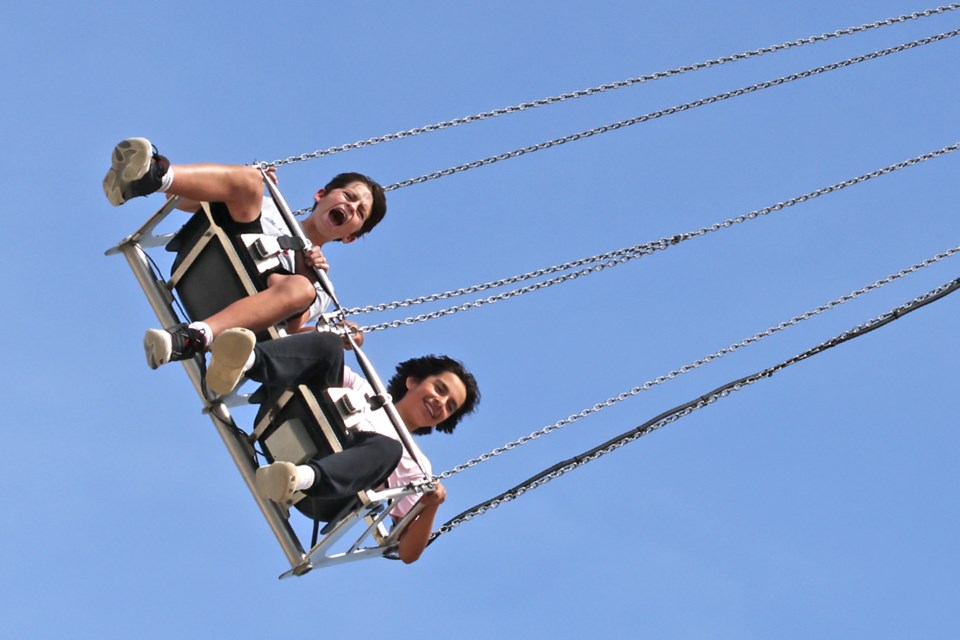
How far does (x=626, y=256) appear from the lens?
10227mm

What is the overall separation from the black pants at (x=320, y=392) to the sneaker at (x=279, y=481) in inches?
6.0

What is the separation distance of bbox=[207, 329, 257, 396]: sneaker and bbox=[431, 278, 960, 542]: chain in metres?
1.45

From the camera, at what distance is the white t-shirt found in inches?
381

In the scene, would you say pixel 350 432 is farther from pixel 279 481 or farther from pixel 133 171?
pixel 133 171

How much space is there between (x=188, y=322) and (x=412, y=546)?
157cm

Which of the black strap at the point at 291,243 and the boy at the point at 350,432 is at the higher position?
the black strap at the point at 291,243

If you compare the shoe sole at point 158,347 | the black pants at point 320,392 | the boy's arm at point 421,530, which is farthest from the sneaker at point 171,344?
the boy's arm at point 421,530

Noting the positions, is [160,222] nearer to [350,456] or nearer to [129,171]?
[129,171]

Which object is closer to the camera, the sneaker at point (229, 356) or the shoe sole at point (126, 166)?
the sneaker at point (229, 356)

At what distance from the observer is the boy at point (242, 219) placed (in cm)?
923

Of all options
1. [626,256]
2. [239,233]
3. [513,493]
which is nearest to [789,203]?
[626,256]

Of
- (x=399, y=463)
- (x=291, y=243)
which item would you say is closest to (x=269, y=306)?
(x=291, y=243)

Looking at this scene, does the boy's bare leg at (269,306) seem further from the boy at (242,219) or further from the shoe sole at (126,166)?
the shoe sole at (126,166)

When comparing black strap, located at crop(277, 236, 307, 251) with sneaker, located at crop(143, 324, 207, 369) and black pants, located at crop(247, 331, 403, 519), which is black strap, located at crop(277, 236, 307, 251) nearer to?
black pants, located at crop(247, 331, 403, 519)
